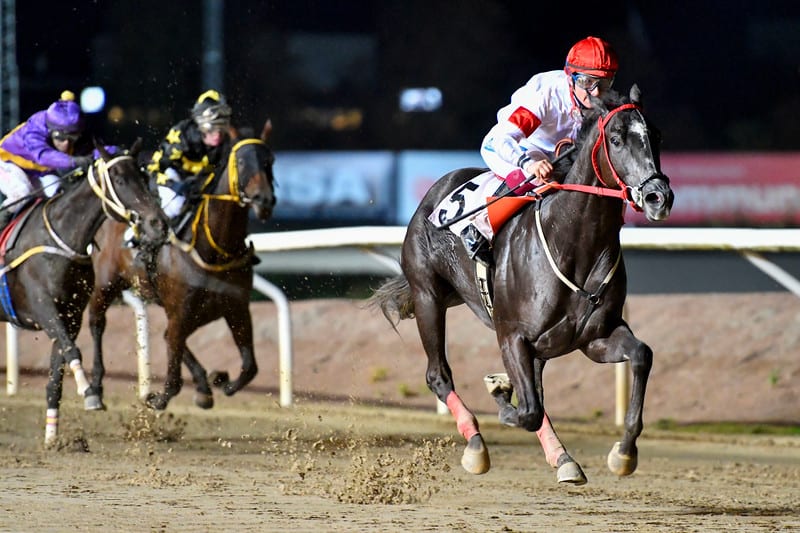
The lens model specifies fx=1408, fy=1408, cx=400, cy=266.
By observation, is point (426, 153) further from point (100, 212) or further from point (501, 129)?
point (501, 129)

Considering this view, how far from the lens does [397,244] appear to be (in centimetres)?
838

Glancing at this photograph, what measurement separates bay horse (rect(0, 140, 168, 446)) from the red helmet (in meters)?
2.69

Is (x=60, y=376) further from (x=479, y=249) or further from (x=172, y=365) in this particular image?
(x=479, y=249)

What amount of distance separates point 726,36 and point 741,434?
42.5ft

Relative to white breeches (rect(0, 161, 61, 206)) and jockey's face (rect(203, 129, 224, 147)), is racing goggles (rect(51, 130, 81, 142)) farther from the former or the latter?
jockey's face (rect(203, 129, 224, 147))

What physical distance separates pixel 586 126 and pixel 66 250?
3.36 meters

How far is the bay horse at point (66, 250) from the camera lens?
23.6 ft

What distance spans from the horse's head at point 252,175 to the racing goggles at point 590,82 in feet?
7.74

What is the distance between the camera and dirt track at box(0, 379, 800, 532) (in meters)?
5.14

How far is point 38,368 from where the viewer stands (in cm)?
1046

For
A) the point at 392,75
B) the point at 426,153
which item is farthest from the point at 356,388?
the point at 392,75

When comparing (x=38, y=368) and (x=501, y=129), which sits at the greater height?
(x=501, y=129)

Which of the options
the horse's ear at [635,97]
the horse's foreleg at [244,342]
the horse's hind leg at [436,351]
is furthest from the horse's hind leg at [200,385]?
the horse's ear at [635,97]

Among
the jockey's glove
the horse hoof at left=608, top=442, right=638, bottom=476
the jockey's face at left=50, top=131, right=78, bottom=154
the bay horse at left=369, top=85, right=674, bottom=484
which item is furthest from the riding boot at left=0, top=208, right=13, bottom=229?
the horse hoof at left=608, top=442, right=638, bottom=476
